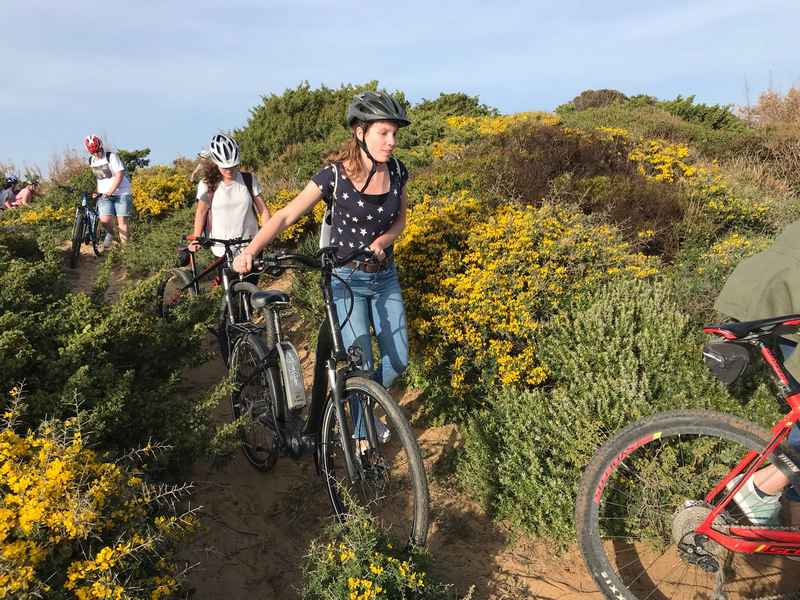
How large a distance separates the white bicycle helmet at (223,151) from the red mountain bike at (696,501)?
14.0 feet

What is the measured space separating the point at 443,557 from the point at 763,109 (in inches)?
735

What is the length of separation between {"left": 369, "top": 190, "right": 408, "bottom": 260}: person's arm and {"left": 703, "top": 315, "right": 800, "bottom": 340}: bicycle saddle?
174 centimetres

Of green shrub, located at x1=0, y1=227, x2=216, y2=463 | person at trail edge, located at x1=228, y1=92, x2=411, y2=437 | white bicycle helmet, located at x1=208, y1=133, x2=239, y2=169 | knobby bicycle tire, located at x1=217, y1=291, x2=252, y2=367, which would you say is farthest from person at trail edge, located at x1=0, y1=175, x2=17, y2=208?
person at trail edge, located at x1=228, y1=92, x2=411, y2=437

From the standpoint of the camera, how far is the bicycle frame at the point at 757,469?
2.43m

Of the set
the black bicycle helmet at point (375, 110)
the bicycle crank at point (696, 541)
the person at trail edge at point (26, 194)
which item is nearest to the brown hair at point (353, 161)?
the black bicycle helmet at point (375, 110)

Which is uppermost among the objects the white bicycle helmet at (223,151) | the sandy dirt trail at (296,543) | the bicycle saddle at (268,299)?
the white bicycle helmet at (223,151)

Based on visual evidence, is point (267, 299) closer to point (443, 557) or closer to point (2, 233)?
point (443, 557)

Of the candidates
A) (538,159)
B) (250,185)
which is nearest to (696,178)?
(538,159)

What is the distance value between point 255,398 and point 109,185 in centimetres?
711

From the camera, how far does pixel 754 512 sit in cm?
256

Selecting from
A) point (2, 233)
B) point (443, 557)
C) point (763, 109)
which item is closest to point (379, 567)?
point (443, 557)

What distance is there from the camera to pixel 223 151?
212 inches

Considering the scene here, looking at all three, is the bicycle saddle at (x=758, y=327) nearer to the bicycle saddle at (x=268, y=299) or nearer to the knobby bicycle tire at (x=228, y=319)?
the bicycle saddle at (x=268, y=299)

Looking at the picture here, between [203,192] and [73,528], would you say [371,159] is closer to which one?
[73,528]
